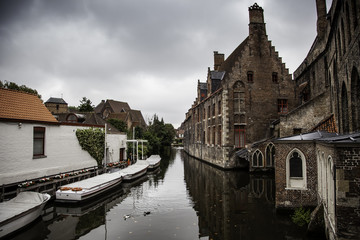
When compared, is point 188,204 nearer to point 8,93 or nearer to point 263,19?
point 8,93

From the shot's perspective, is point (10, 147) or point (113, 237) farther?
point (10, 147)

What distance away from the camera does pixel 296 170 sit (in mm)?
9805

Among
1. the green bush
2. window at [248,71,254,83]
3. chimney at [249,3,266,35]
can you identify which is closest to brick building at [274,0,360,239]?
the green bush

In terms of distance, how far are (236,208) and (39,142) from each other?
11658 mm

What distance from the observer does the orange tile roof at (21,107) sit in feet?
42.1

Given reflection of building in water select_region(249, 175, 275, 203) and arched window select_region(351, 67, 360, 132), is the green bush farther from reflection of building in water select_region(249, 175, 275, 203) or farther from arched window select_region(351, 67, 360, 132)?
arched window select_region(351, 67, 360, 132)

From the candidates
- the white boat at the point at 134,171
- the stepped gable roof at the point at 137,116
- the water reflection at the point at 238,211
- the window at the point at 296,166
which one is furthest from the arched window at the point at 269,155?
the stepped gable roof at the point at 137,116

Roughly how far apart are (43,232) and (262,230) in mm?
7809

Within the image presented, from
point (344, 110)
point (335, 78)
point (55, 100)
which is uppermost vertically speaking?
point (55, 100)

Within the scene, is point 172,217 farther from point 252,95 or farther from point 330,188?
point 252,95

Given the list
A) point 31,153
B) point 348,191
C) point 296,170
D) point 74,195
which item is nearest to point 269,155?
point 296,170

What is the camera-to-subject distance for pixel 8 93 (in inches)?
547

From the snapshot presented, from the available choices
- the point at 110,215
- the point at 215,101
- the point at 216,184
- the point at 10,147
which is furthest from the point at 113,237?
the point at 215,101

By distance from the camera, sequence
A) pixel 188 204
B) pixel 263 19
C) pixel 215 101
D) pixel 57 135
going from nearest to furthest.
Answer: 1. pixel 188 204
2. pixel 57 135
3. pixel 263 19
4. pixel 215 101
